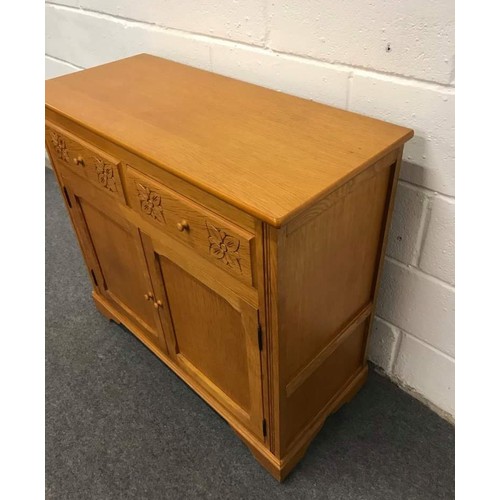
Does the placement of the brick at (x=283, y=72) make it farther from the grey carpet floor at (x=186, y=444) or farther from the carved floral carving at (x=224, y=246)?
the grey carpet floor at (x=186, y=444)

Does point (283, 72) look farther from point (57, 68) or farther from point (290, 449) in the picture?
point (57, 68)

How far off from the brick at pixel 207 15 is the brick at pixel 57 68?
556 mm

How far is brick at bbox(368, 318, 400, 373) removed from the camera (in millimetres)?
1317

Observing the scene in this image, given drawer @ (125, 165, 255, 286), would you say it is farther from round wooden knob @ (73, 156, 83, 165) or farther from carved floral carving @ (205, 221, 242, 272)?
round wooden knob @ (73, 156, 83, 165)

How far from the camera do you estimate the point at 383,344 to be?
137 centimetres

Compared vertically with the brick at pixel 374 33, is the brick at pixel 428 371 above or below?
below

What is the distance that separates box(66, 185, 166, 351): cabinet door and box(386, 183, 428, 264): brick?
634 mm

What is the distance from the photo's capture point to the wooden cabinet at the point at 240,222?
78 centimetres

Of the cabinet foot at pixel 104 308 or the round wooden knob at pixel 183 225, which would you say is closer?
the round wooden knob at pixel 183 225

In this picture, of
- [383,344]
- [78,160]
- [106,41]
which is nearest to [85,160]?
[78,160]

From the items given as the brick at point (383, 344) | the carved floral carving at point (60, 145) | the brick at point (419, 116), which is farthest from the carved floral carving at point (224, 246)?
the brick at point (383, 344)

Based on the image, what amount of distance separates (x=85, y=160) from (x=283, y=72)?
54 cm

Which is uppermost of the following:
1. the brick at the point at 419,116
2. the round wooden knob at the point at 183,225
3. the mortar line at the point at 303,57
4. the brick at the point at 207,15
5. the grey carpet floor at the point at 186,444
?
the brick at the point at 207,15
